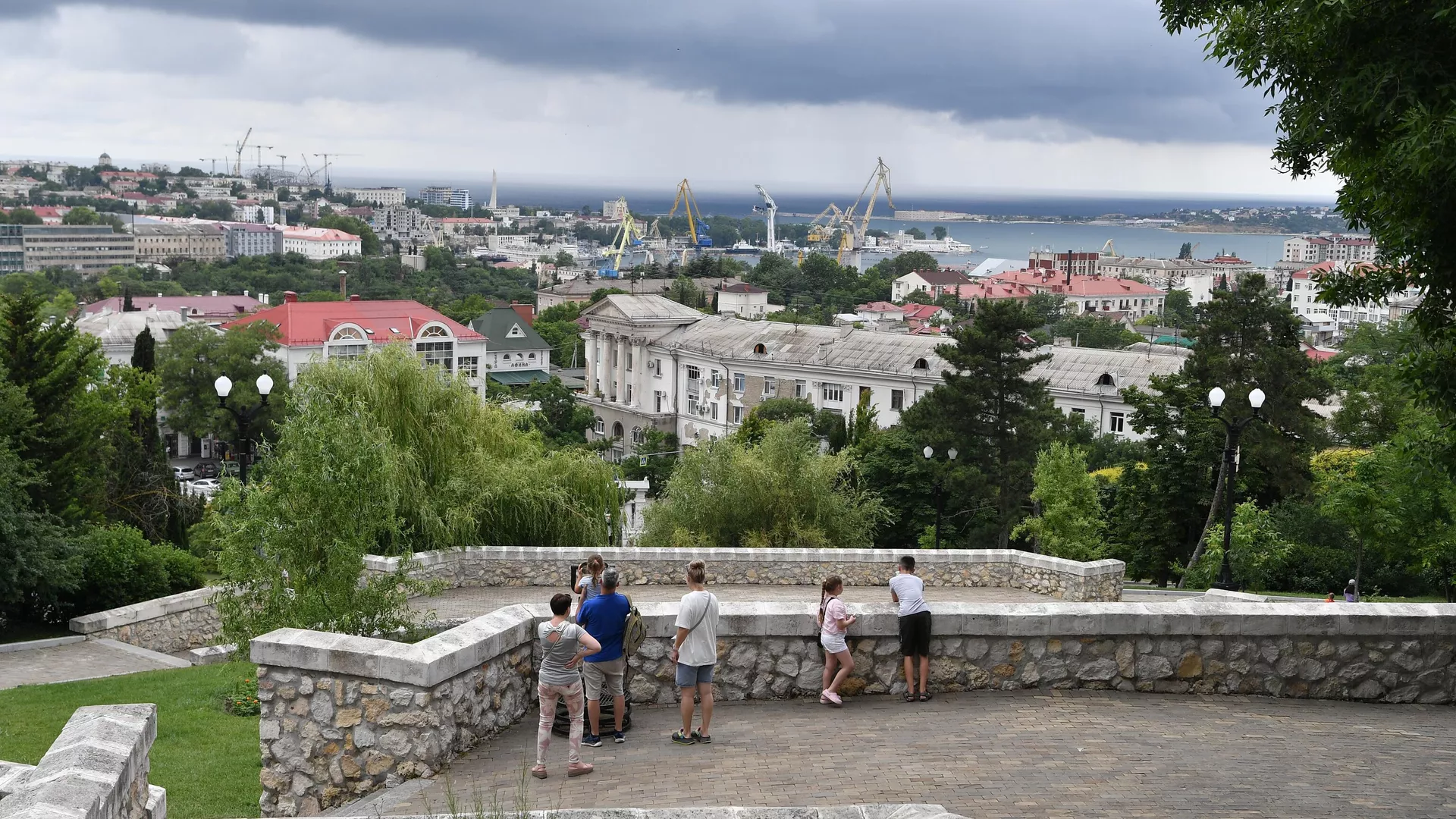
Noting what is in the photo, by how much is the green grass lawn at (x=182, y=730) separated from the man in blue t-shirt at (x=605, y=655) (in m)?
2.64

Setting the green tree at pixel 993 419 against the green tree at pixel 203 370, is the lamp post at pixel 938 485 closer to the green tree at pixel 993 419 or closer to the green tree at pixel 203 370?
the green tree at pixel 993 419

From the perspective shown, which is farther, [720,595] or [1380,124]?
[720,595]

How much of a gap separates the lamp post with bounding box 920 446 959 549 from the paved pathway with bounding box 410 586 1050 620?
4.09m

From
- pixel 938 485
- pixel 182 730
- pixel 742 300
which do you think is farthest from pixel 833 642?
pixel 742 300

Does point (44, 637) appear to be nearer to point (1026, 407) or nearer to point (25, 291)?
point (25, 291)

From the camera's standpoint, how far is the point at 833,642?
8922mm

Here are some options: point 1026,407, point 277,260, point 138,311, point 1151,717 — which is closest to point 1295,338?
point 1026,407

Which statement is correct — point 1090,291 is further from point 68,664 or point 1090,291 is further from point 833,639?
point 833,639

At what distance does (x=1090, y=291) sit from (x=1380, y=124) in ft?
625

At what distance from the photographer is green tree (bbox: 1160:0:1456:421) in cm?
700

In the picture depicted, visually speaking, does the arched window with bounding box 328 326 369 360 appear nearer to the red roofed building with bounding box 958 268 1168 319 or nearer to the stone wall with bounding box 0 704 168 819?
the stone wall with bounding box 0 704 168 819

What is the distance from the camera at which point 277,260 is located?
640ft

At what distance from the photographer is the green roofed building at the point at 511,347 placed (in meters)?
102

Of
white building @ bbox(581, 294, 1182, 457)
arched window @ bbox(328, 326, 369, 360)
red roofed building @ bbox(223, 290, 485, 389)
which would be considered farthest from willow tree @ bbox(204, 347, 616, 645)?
red roofed building @ bbox(223, 290, 485, 389)
